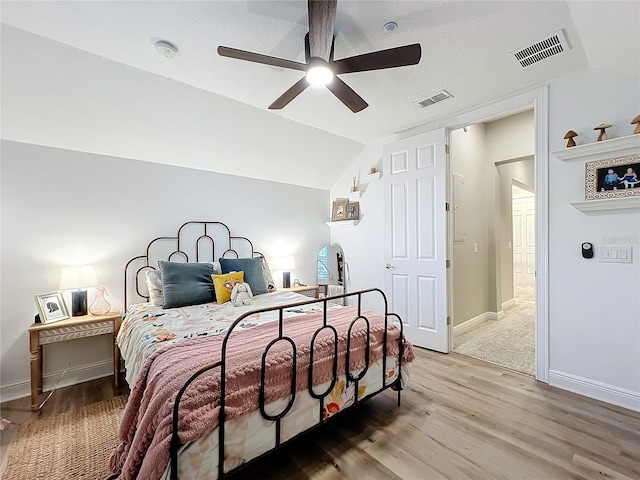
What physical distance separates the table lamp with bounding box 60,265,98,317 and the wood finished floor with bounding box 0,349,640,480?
0.76 metres

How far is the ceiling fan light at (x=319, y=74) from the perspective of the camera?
1782 mm

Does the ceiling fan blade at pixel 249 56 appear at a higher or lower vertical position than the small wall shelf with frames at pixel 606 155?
→ higher

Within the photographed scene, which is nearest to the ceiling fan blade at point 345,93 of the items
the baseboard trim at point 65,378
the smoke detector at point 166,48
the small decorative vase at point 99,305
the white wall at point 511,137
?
the smoke detector at point 166,48

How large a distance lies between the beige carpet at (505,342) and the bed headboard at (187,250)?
2.99 metres

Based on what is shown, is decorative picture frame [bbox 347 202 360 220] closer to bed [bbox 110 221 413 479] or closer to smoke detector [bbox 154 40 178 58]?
bed [bbox 110 221 413 479]

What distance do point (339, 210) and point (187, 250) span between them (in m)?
2.33

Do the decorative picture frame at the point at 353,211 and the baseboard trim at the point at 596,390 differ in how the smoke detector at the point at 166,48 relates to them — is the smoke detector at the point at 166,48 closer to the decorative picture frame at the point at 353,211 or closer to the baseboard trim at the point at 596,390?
the decorative picture frame at the point at 353,211

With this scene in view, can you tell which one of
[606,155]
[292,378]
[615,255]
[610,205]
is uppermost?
[606,155]

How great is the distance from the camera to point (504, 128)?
13.9 feet

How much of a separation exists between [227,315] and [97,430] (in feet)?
3.72

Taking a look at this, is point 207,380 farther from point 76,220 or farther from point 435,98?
point 435,98

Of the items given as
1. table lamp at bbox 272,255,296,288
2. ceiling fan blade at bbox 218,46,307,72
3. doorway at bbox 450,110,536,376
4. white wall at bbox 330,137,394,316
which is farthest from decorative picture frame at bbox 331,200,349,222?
ceiling fan blade at bbox 218,46,307,72

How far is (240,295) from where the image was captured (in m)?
2.74

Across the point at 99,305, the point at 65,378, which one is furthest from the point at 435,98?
the point at 65,378
